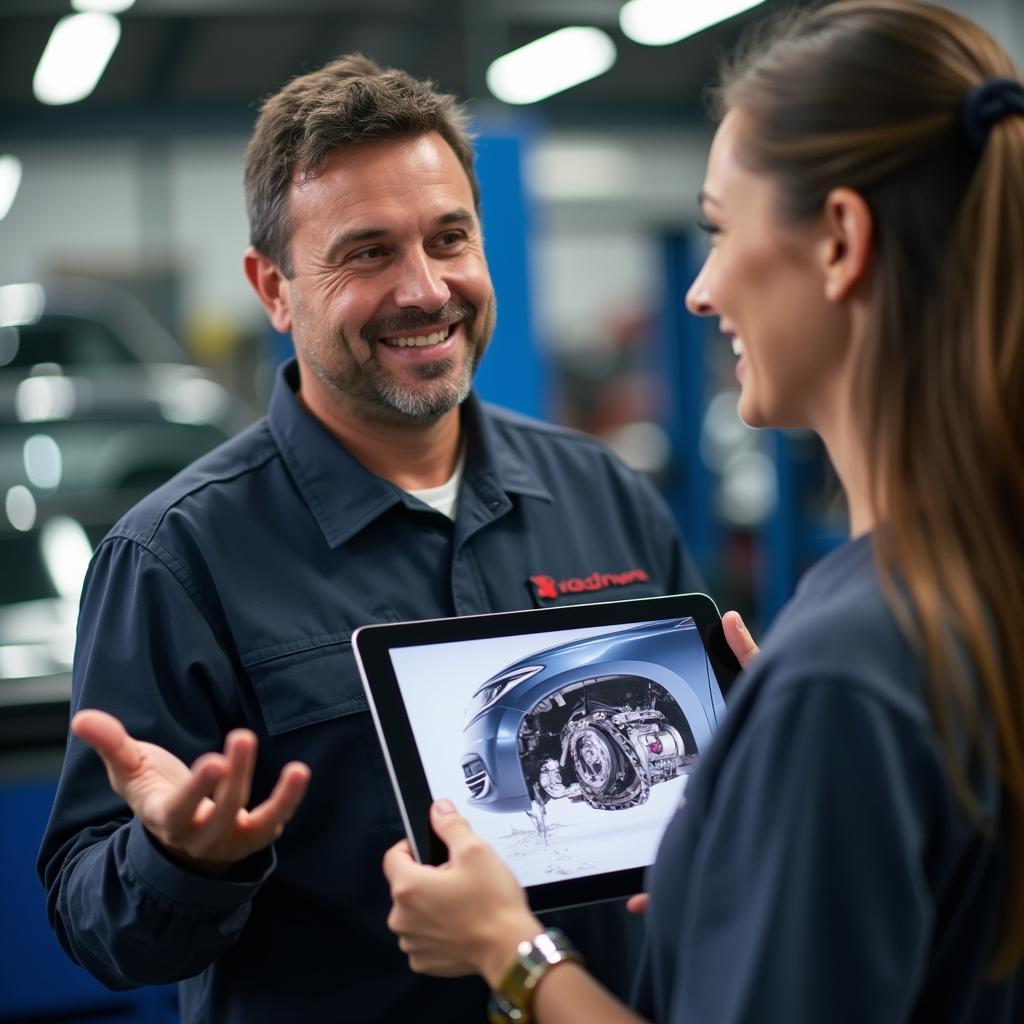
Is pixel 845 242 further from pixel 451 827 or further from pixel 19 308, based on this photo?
pixel 19 308

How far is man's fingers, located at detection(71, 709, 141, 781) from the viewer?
44.9 inches

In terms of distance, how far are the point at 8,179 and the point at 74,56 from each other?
329cm

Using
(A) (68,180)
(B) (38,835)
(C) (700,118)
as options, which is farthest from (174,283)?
(B) (38,835)

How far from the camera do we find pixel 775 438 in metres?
5.82

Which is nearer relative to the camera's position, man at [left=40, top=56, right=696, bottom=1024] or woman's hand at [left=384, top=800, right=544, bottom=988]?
woman's hand at [left=384, top=800, right=544, bottom=988]

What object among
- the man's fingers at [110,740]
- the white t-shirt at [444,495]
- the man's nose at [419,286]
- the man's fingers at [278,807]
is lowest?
the man's fingers at [278,807]

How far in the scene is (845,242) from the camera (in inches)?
37.5

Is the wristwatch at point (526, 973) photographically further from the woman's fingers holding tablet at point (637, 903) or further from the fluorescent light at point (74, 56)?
the fluorescent light at point (74, 56)

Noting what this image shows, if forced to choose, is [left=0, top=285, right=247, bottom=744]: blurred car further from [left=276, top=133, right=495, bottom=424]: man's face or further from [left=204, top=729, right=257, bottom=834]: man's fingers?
[left=204, top=729, right=257, bottom=834]: man's fingers

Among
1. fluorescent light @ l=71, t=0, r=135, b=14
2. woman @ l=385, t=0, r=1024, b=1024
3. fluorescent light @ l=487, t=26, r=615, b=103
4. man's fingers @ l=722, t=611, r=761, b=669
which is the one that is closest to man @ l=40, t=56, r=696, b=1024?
man's fingers @ l=722, t=611, r=761, b=669

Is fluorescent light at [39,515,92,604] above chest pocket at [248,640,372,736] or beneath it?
above

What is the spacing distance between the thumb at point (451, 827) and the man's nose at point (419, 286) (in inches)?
28.7

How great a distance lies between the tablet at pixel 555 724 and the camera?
124 centimetres

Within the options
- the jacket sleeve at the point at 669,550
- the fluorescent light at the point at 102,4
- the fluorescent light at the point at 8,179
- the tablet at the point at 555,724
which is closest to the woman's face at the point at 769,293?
the tablet at the point at 555,724
